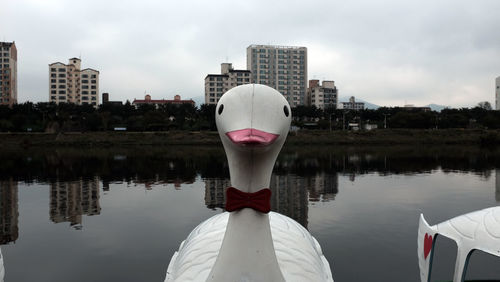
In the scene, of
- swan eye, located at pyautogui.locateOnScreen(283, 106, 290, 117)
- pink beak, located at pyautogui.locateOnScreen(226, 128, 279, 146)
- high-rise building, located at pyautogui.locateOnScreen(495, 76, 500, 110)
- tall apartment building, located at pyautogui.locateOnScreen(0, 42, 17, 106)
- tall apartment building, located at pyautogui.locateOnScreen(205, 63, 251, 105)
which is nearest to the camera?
pink beak, located at pyautogui.locateOnScreen(226, 128, 279, 146)

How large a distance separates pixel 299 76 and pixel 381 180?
84.7 m

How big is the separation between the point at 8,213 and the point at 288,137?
133 ft

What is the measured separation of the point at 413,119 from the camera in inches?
2443

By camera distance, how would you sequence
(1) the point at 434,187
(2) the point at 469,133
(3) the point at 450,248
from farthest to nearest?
(2) the point at 469,133 → (1) the point at 434,187 → (3) the point at 450,248

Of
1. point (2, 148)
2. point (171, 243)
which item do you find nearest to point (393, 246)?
point (171, 243)

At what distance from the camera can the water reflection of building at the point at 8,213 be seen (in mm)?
11250

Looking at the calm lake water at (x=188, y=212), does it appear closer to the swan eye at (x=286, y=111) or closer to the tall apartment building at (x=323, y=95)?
the swan eye at (x=286, y=111)

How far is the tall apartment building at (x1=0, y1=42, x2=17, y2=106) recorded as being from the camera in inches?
3610

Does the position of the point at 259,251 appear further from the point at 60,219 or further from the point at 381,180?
the point at 381,180

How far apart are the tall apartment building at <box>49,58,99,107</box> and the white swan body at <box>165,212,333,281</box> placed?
8979cm

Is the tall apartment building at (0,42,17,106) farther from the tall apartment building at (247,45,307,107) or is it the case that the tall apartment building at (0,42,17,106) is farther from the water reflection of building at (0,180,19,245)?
the water reflection of building at (0,180,19,245)

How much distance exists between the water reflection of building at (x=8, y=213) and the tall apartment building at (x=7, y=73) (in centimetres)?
8475

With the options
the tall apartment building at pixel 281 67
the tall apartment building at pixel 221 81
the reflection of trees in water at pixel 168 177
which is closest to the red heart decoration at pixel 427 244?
the reflection of trees in water at pixel 168 177

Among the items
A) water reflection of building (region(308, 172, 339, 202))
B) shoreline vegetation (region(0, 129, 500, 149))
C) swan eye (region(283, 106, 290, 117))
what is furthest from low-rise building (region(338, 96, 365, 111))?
swan eye (region(283, 106, 290, 117))
